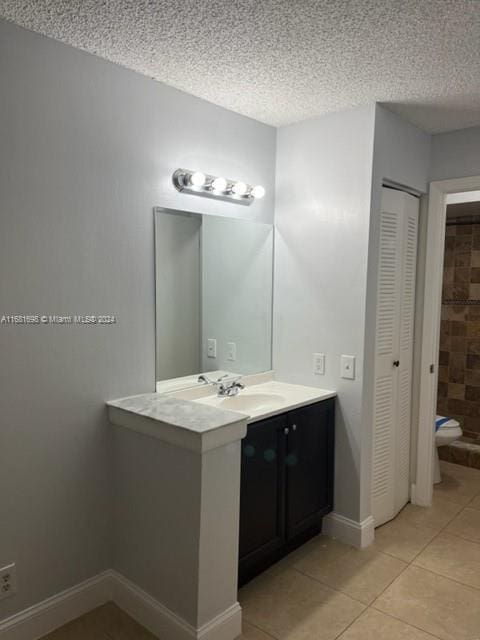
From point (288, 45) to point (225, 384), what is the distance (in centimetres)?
169

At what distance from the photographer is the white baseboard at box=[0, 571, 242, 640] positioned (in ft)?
6.40

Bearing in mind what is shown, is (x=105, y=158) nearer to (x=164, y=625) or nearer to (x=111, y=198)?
(x=111, y=198)

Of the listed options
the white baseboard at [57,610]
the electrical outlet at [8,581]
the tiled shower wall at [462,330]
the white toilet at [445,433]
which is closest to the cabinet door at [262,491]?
the white baseboard at [57,610]

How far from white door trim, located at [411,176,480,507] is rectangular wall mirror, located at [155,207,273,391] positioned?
1.02 m

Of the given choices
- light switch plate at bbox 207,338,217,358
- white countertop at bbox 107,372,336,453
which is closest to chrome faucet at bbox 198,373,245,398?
white countertop at bbox 107,372,336,453

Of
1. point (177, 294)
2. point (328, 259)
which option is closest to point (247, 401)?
point (177, 294)

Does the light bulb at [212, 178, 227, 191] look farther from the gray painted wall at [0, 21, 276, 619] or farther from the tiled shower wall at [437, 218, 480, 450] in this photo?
the tiled shower wall at [437, 218, 480, 450]

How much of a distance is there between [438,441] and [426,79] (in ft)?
8.42

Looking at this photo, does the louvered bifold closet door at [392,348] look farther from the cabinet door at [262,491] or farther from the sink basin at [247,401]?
the cabinet door at [262,491]

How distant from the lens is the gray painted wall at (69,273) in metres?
1.90

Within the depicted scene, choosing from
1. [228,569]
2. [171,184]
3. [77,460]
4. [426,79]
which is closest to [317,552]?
[228,569]

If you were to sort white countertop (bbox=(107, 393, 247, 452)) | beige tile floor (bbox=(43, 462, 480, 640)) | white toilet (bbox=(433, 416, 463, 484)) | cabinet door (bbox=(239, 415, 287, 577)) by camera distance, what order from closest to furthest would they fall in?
white countertop (bbox=(107, 393, 247, 452)) → beige tile floor (bbox=(43, 462, 480, 640)) → cabinet door (bbox=(239, 415, 287, 577)) → white toilet (bbox=(433, 416, 463, 484))

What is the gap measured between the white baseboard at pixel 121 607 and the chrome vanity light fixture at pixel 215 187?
190 cm

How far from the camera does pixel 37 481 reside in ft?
6.57
